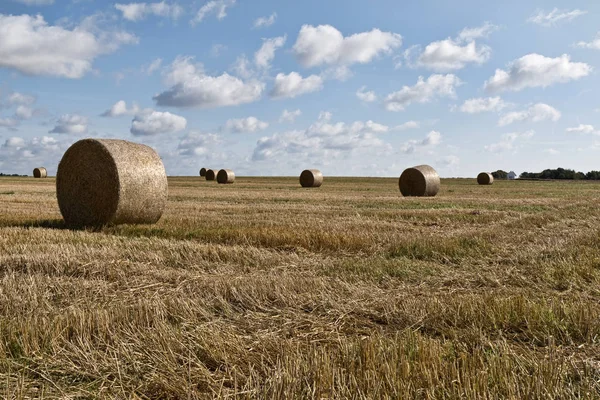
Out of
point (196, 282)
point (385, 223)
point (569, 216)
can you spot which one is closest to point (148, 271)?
point (196, 282)

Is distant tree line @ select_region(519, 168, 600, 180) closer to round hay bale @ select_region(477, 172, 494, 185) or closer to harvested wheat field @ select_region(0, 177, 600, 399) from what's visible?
round hay bale @ select_region(477, 172, 494, 185)

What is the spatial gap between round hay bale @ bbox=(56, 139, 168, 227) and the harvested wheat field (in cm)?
253

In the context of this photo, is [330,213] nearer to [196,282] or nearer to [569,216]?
[569,216]

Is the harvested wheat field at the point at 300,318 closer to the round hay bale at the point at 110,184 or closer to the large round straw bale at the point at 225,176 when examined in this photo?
the round hay bale at the point at 110,184

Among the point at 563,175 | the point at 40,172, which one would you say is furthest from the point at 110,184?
the point at 563,175

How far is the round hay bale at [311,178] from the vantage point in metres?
36.1

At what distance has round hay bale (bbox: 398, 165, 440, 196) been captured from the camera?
82.0ft

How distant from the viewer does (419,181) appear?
25078 mm

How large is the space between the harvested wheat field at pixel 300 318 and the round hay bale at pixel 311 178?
2694cm

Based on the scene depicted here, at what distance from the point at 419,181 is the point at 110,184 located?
1674 centimetres

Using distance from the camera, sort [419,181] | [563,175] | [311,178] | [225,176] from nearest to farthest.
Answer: [419,181] < [311,178] < [225,176] < [563,175]

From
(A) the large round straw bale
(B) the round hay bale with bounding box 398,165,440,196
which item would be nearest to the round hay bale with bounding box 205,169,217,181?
(A) the large round straw bale

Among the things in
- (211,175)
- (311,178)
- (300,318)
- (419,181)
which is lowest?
(300,318)

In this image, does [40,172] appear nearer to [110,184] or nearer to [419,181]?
[419,181]
